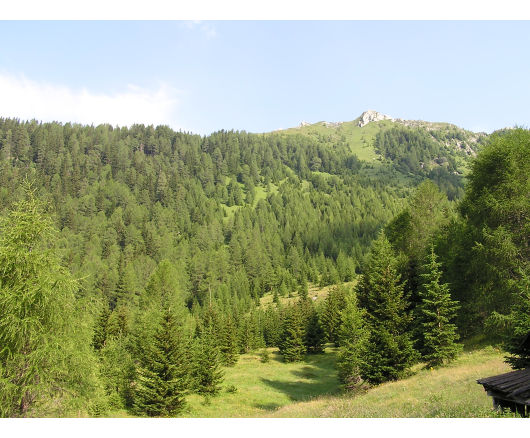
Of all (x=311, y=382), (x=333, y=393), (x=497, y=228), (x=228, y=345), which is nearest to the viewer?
(x=497, y=228)

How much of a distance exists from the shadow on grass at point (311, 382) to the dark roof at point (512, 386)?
21625 mm

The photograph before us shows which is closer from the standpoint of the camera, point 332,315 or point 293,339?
point 293,339

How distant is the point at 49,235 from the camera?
518 inches

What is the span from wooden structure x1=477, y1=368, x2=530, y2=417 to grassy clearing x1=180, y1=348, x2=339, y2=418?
1750cm

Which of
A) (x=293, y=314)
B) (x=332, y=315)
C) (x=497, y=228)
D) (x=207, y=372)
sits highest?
(x=497, y=228)

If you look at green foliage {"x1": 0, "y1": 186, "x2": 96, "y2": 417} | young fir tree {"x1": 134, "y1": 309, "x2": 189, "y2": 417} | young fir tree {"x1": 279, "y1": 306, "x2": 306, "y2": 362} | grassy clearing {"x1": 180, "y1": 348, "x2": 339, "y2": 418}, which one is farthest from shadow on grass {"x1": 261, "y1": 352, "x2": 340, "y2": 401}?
green foliage {"x1": 0, "y1": 186, "x2": 96, "y2": 417}

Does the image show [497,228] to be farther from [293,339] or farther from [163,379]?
[293,339]

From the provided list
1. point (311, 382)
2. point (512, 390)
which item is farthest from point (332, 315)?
point (512, 390)

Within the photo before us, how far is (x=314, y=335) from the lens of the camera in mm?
58656

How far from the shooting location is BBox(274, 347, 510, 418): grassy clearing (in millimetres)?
14543

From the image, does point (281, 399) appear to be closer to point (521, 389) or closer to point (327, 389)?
point (327, 389)

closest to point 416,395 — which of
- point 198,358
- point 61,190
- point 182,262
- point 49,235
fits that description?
point 49,235

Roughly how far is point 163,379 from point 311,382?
21.7 metres

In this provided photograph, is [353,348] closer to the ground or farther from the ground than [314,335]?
farther from the ground
